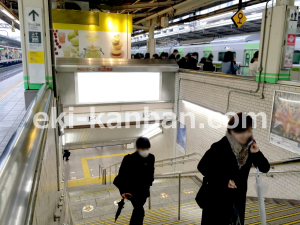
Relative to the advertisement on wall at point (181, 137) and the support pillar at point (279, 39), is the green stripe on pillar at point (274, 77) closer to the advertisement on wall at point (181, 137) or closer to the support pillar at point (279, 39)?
the support pillar at point (279, 39)

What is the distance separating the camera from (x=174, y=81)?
31.3ft

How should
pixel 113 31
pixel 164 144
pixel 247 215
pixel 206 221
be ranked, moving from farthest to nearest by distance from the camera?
pixel 164 144 < pixel 113 31 < pixel 247 215 < pixel 206 221

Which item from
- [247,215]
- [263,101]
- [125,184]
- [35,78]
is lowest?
[247,215]

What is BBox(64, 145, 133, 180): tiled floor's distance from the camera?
13.6m

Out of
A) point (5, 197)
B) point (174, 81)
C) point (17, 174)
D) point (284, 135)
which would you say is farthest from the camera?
point (174, 81)

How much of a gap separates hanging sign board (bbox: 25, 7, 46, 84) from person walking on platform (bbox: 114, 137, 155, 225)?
369cm

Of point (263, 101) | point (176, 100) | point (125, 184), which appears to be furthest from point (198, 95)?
point (125, 184)

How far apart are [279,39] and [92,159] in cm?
1293

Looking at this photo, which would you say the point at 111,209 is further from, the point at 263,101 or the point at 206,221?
the point at 263,101

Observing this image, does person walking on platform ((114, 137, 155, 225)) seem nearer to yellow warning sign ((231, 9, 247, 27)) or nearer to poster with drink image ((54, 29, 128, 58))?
yellow warning sign ((231, 9, 247, 27))

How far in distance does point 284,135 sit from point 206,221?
338 centimetres

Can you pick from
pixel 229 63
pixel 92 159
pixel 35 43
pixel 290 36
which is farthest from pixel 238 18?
pixel 92 159

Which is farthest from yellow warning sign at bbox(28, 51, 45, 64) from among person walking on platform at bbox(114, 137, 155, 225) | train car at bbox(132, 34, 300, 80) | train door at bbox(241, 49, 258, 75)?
train door at bbox(241, 49, 258, 75)

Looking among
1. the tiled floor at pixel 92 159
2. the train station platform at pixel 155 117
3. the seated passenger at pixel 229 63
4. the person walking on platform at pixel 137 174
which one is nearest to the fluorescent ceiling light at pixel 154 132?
the train station platform at pixel 155 117
